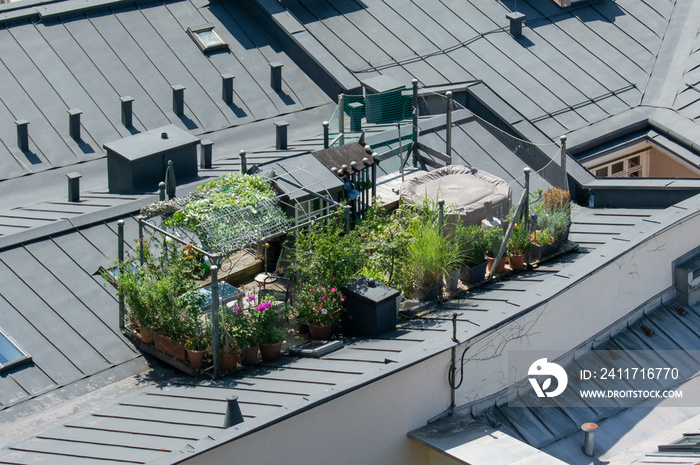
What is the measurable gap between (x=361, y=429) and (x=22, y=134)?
1164cm

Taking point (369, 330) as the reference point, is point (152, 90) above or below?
above

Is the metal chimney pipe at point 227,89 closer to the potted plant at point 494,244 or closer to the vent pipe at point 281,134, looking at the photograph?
the vent pipe at point 281,134

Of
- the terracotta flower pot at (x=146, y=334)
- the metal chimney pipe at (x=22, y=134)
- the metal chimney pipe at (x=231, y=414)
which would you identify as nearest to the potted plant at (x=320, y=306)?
the terracotta flower pot at (x=146, y=334)

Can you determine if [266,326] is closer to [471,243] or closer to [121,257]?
[121,257]

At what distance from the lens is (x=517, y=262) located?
2173cm

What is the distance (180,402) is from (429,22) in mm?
15631

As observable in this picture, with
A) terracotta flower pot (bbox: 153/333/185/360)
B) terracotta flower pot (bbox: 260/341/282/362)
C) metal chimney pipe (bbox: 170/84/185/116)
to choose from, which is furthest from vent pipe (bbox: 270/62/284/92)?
terracotta flower pot (bbox: 260/341/282/362)

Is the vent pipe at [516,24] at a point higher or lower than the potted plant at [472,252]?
higher

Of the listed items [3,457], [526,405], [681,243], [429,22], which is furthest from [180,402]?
[429,22]

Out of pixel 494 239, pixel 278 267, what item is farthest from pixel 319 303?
pixel 494 239

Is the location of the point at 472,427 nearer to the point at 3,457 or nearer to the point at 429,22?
the point at 3,457

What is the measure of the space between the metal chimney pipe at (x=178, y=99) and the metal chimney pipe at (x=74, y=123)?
2157mm

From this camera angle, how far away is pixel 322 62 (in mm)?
28938

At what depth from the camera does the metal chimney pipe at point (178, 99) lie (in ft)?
89.8
